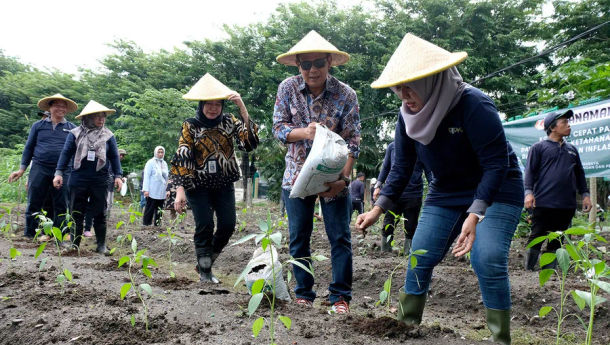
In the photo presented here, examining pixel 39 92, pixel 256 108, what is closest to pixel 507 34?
pixel 256 108

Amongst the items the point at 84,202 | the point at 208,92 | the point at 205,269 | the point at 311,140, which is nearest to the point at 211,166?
the point at 208,92

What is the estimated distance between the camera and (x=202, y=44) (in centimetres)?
2267

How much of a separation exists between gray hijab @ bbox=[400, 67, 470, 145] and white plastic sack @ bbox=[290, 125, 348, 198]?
24.5 inches

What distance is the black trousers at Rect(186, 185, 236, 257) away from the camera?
383 cm

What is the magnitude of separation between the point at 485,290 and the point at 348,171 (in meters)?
1.16

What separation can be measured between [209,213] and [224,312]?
1415 millimetres

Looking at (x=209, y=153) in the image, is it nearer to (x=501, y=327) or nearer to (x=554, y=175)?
(x=501, y=327)

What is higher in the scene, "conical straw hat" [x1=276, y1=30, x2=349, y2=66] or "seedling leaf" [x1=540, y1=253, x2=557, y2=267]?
"conical straw hat" [x1=276, y1=30, x2=349, y2=66]

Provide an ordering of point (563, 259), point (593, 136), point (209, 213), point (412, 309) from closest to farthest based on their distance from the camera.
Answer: point (563, 259)
point (412, 309)
point (209, 213)
point (593, 136)

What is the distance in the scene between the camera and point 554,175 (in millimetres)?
4816

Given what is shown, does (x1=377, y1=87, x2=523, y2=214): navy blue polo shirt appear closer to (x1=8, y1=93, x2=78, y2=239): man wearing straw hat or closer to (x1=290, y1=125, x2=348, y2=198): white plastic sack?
(x1=290, y1=125, x2=348, y2=198): white plastic sack

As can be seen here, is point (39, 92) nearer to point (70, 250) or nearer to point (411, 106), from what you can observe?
point (70, 250)

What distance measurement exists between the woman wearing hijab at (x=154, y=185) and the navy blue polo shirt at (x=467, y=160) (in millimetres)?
6763

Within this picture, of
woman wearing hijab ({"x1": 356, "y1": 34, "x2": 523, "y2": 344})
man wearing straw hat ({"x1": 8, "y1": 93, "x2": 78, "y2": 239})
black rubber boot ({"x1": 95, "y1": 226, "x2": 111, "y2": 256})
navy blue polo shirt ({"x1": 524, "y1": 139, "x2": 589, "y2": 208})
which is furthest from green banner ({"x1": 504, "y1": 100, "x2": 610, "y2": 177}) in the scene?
man wearing straw hat ({"x1": 8, "y1": 93, "x2": 78, "y2": 239})
